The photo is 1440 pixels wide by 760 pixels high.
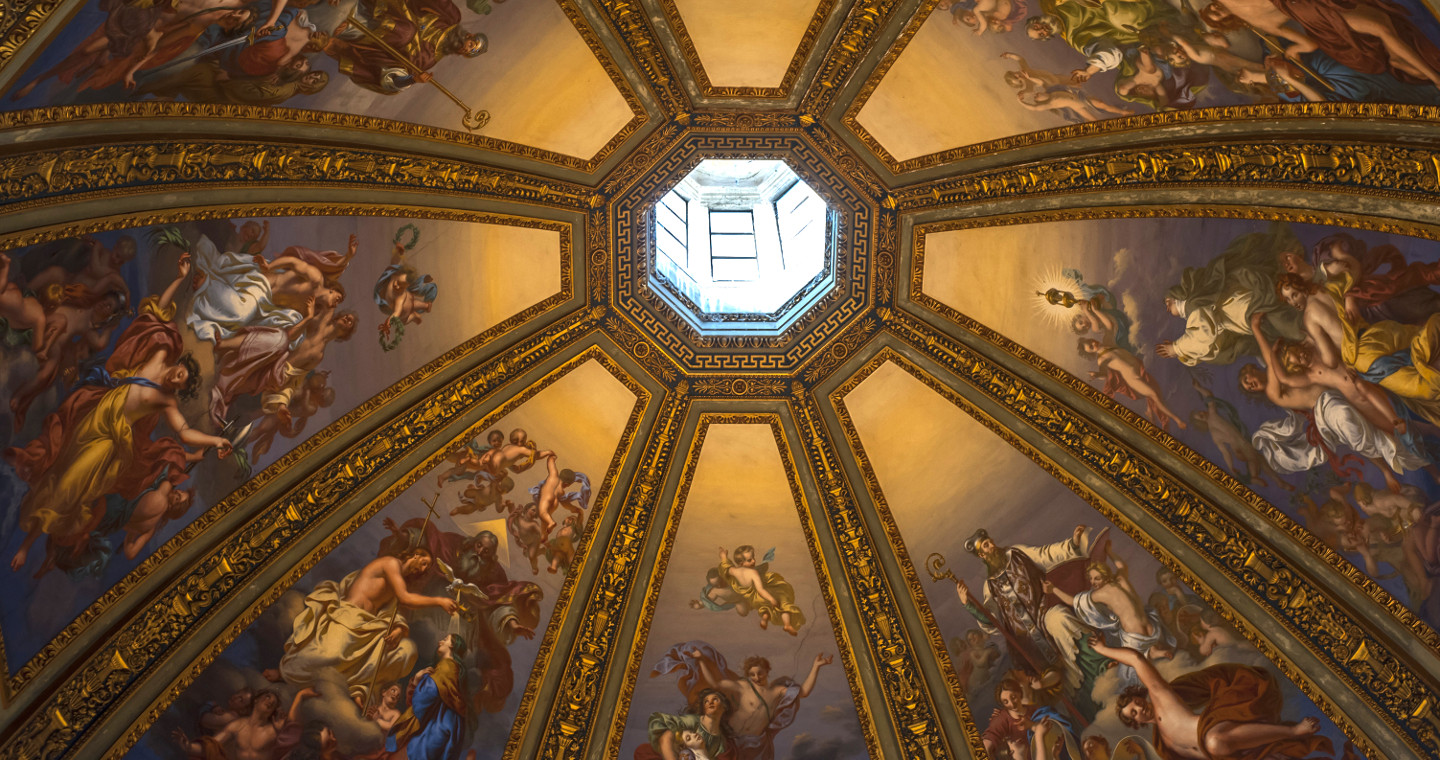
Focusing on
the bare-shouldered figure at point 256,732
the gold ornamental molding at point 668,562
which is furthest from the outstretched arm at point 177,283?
the gold ornamental molding at point 668,562

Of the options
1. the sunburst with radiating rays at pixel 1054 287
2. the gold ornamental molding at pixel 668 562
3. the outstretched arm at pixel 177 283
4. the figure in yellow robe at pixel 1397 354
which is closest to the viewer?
the figure in yellow robe at pixel 1397 354

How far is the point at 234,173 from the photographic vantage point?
982 centimetres

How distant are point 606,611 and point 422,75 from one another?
5645mm

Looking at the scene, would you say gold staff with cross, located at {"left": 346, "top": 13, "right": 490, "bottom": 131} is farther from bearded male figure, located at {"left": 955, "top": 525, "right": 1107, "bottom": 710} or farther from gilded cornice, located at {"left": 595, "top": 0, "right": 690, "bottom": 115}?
bearded male figure, located at {"left": 955, "top": 525, "right": 1107, "bottom": 710}

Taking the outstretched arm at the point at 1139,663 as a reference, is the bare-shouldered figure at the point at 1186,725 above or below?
below

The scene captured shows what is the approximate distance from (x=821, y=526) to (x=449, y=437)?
13.0 feet

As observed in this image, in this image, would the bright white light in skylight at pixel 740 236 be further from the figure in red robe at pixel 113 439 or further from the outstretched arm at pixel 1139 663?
the figure in red robe at pixel 113 439

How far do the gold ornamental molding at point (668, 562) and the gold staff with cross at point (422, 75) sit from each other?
411 centimetres

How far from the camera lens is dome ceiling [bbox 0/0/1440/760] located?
9273 millimetres

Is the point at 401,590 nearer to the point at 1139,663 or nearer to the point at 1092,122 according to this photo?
the point at 1139,663

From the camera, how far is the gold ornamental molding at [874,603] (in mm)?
12289

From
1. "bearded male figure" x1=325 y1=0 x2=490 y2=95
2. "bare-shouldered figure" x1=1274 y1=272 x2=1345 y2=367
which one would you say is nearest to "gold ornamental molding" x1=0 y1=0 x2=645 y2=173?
"bearded male figure" x1=325 y1=0 x2=490 y2=95

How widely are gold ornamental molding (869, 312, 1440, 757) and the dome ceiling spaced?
4 cm

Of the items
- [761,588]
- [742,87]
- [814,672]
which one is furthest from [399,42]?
[814,672]
